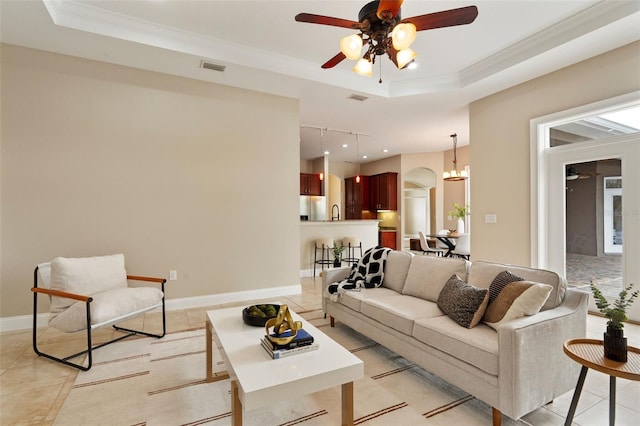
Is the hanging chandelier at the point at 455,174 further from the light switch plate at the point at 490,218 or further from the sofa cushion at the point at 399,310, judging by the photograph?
the sofa cushion at the point at 399,310

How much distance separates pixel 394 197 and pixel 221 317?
7640 millimetres

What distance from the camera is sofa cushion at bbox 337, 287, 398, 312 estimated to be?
9.79 ft

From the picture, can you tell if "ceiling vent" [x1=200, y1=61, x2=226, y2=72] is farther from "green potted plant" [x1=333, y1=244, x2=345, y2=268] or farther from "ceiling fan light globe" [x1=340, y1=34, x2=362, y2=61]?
"green potted plant" [x1=333, y1=244, x2=345, y2=268]

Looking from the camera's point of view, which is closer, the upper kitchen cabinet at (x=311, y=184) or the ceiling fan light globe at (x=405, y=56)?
the ceiling fan light globe at (x=405, y=56)

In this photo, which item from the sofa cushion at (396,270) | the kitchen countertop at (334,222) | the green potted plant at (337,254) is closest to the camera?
the sofa cushion at (396,270)

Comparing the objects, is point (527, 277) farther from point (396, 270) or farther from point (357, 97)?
point (357, 97)

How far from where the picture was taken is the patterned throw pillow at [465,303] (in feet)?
7.02

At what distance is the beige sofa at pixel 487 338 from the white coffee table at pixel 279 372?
72cm

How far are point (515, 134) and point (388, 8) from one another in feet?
10.8

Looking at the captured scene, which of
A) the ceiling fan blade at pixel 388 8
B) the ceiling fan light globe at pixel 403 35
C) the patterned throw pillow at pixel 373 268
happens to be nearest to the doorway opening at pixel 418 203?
the patterned throw pillow at pixel 373 268

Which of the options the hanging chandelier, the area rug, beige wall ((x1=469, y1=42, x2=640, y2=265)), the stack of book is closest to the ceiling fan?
the stack of book

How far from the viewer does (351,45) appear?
7.69ft

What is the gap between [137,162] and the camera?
12.8 feet

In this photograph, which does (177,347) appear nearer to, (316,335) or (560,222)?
(316,335)
